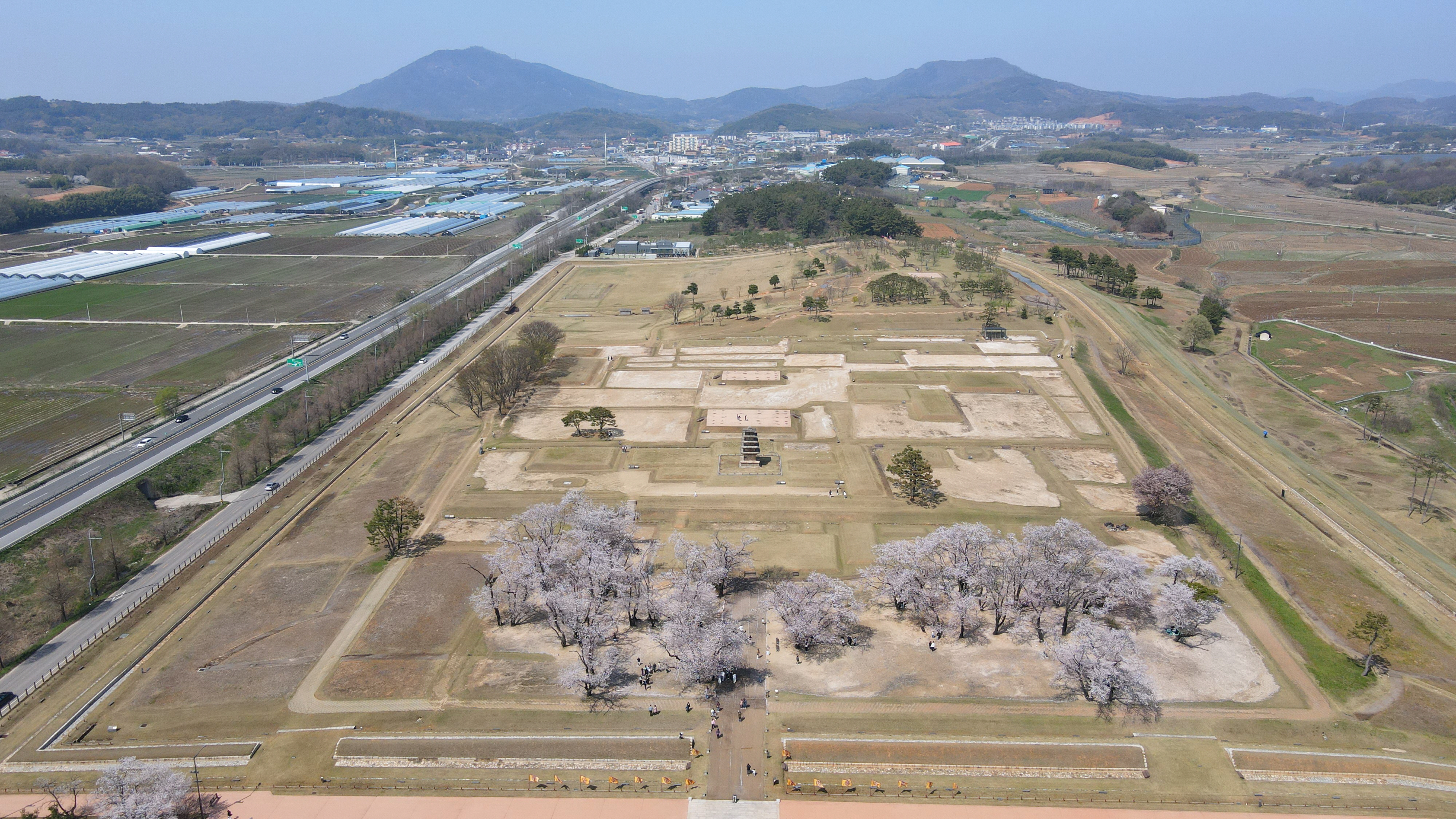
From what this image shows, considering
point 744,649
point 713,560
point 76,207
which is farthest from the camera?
point 76,207

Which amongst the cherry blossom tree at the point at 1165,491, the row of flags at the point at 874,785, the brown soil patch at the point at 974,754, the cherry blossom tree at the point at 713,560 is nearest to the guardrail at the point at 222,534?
the cherry blossom tree at the point at 713,560

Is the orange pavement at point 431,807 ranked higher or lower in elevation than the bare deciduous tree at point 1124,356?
lower

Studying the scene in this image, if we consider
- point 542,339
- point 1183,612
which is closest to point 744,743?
point 1183,612

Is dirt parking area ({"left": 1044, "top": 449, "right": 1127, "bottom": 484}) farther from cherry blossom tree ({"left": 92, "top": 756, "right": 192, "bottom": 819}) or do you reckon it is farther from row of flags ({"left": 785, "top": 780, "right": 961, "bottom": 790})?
cherry blossom tree ({"left": 92, "top": 756, "right": 192, "bottom": 819})

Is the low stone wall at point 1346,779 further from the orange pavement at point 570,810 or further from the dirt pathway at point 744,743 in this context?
the dirt pathway at point 744,743

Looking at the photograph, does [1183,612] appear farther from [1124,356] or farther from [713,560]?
[1124,356]

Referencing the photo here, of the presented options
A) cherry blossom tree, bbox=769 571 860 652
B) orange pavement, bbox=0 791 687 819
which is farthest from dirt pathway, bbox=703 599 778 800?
cherry blossom tree, bbox=769 571 860 652
